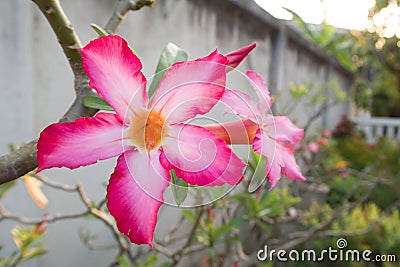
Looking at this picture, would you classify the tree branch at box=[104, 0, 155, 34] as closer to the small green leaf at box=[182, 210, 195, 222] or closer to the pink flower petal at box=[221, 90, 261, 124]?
the pink flower petal at box=[221, 90, 261, 124]

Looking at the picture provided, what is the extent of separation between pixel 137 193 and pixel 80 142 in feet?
0.16

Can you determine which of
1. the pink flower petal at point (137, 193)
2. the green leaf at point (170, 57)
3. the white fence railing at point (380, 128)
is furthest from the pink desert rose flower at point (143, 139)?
the white fence railing at point (380, 128)

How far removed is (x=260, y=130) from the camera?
327 millimetres

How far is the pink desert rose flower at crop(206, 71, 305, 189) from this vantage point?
0.31m

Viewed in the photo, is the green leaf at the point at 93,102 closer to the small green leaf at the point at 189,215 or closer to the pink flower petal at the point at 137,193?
the pink flower petal at the point at 137,193

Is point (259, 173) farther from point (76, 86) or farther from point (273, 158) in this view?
point (76, 86)

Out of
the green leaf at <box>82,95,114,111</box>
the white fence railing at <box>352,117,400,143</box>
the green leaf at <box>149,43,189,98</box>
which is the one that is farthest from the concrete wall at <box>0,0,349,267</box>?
the white fence railing at <box>352,117,400,143</box>

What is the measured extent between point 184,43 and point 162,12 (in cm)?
21

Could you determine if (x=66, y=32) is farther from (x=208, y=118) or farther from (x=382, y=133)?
(x=382, y=133)

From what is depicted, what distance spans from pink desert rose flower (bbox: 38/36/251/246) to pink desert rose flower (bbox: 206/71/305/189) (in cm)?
3

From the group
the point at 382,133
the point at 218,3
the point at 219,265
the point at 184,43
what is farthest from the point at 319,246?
the point at 382,133

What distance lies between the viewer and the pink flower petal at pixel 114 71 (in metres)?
0.28

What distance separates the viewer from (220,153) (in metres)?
0.28

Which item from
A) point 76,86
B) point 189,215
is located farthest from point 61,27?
point 189,215
